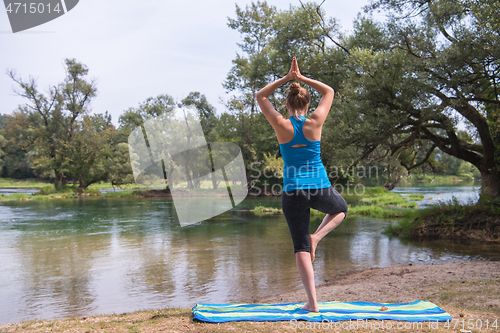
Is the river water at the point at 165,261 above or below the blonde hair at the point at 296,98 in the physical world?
A: below

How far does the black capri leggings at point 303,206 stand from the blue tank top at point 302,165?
0.18ft

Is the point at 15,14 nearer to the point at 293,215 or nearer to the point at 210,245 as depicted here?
the point at 293,215

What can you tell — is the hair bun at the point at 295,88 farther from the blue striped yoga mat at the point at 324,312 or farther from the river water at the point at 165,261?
the river water at the point at 165,261

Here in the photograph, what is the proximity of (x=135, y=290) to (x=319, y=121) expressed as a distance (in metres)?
5.57

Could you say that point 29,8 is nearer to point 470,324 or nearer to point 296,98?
point 296,98

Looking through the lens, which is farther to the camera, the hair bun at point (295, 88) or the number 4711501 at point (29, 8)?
the number 4711501 at point (29, 8)

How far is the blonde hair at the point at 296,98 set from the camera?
3.22 meters

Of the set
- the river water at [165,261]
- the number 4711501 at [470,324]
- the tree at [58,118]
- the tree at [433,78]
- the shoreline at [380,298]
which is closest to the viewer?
the number 4711501 at [470,324]

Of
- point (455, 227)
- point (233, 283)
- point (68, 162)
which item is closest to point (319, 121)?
point (233, 283)

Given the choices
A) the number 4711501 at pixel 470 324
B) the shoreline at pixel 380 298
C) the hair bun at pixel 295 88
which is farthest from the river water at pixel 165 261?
the hair bun at pixel 295 88

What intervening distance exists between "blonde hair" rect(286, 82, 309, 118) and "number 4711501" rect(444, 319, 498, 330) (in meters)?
2.34

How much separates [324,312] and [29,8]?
755 centimetres

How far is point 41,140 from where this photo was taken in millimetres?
40500

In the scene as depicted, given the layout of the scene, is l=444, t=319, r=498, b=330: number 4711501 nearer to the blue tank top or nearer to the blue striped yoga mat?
the blue striped yoga mat
